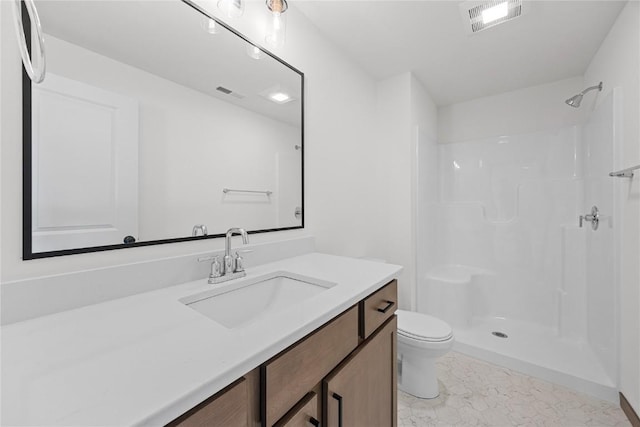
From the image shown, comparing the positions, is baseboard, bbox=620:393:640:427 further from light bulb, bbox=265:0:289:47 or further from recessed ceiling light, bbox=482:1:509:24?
light bulb, bbox=265:0:289:47

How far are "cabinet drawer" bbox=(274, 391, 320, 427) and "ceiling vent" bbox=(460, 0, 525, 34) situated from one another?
2.05 m

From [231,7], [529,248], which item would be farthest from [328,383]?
[529,248]

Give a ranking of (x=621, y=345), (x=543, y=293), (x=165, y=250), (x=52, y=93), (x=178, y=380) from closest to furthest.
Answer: (x=178, y=380) < (x=52, y=93) < (x=165, y=250) < (x=621, y=345) < (x=543, y=293)

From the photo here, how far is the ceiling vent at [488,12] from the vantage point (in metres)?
1.54

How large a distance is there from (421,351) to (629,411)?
3.69 ft

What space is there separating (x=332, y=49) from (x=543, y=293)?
9.19 feet

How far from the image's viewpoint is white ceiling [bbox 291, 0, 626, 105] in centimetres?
158

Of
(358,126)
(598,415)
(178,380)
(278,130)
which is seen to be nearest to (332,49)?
(358,126)

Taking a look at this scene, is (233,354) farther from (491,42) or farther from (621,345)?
(491,42)

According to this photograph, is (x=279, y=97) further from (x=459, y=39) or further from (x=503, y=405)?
(x=503, y=405)

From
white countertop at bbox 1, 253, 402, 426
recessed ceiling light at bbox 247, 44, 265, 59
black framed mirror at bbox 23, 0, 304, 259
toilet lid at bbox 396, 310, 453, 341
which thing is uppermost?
recessed ceiling light at bbox 247, 44, 265, 59

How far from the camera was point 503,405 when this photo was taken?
5.23 feet

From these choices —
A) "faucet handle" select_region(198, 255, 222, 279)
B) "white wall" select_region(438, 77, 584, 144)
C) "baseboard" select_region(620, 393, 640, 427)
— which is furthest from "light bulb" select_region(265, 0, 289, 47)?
"baseboard" select_region(620, 393, 640, 427)

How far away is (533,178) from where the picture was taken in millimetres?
2596
